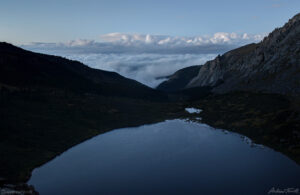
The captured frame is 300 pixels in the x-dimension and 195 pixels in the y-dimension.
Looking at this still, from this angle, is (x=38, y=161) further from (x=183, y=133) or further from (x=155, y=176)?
(x=183, y=133)

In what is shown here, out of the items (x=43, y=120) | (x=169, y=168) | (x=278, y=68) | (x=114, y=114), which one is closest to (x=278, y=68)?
(x=278, y=68)

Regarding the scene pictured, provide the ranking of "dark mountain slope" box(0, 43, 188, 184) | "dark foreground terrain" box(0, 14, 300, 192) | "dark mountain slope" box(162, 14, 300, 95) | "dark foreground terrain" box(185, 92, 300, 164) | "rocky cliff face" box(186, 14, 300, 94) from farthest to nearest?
"rocky cliff face" box(186, 14, 300, 94) → "dark mountain slope" box(162, 14, 300, 95) → "dark foreground terrain" box(0, 14, 300, 192) → "dark foreground terrain" box(185, 92, 300, 164) → "dark mountain slope" box(0, 43, 188, 184)

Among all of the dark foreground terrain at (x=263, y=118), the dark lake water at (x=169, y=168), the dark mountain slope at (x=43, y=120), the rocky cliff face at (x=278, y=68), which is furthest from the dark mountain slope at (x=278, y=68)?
the dark lake water at (x=169, y=168)

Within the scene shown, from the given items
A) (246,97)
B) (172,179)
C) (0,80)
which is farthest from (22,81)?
(172,179)

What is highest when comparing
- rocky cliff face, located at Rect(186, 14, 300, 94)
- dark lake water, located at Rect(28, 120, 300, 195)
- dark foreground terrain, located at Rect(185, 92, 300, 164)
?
rocky cliff face, located at Rect(186, 14, 300, 94)

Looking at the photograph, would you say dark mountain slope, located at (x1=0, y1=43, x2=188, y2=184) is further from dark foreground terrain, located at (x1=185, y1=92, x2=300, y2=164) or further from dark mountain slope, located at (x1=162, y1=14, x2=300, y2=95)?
dark mountain slope, located at (x1=162, y1=14, x2=300, y2=95)

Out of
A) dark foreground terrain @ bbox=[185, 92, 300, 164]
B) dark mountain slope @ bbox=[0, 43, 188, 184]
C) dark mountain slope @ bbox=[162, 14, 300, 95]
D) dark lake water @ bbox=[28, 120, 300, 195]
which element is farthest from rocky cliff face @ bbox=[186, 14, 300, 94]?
dark lake water @ bbox=[28, 120, 300, 195]

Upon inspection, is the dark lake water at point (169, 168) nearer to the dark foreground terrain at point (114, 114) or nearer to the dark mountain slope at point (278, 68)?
the dark foreground terrain at point (114, 114)

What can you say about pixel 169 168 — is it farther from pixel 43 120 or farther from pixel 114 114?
pixel 114 114
